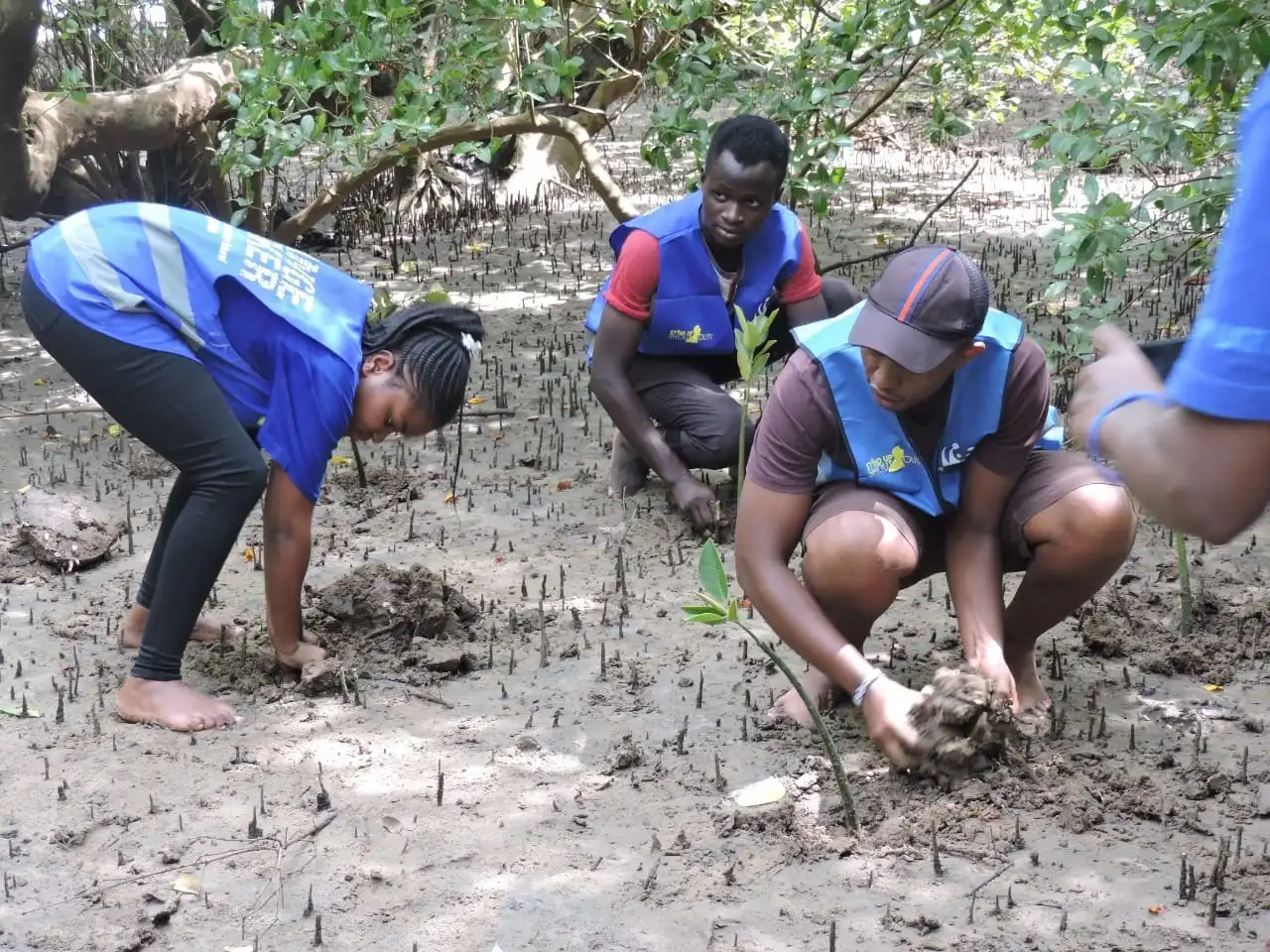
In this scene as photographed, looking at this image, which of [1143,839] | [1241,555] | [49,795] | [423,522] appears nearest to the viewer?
[1143,839]

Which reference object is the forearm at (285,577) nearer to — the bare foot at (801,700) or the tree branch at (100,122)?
the bare foot at (801,700)

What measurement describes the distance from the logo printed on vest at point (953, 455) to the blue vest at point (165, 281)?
4.40 ft

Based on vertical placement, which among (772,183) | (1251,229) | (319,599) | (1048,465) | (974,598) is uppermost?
(772,183)

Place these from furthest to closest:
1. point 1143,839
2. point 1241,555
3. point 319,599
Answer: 1. point 1241,555
2. point 319,599
3. point 1143,839

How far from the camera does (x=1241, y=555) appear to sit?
4145 mm

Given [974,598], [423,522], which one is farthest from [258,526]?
[974,598]

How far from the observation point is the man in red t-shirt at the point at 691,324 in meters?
4.33

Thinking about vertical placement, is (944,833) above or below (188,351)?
below

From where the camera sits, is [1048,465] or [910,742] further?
[1048,465]

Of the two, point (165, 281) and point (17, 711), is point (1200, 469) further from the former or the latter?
point (17, 711)

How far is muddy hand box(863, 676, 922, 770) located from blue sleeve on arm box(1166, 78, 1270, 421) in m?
1.56

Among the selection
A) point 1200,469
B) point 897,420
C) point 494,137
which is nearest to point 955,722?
point 897,420

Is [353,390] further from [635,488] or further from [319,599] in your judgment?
[635,488]

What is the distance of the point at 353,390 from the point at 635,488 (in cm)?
183
